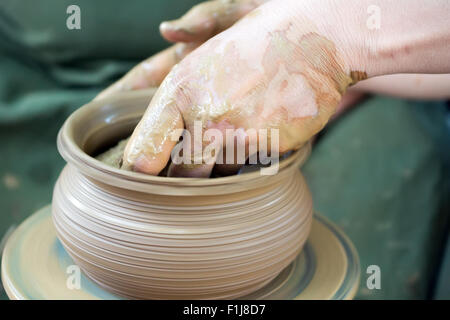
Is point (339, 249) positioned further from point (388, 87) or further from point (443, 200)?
point (443, 200)

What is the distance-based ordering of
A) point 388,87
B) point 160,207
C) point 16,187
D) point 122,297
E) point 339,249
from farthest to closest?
point 16,187, point 388,87, point 339,249, point 122,297, point 160,207

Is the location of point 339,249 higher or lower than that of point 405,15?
lower

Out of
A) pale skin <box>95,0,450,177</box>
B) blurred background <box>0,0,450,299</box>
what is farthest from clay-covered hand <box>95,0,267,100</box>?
blurred background <box>0,0,450,299</box>

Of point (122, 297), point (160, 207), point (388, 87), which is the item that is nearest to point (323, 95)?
point (160, 207)

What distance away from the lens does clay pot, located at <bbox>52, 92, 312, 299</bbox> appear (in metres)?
0.83

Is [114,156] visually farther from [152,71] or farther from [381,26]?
[381,26]

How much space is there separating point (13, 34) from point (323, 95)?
1.52 m

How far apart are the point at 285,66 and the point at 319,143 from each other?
131 centimetres

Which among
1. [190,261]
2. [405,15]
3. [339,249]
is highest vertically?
[405,15]

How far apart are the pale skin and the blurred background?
3.50ft

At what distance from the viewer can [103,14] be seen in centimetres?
194

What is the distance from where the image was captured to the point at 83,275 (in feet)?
3.25

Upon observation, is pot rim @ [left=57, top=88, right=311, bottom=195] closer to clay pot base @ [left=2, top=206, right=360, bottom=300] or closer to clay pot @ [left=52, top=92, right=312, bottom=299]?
clay pot @ [left=52, top=92, right=312, bottom=299]

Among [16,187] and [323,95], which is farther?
[16,187]
